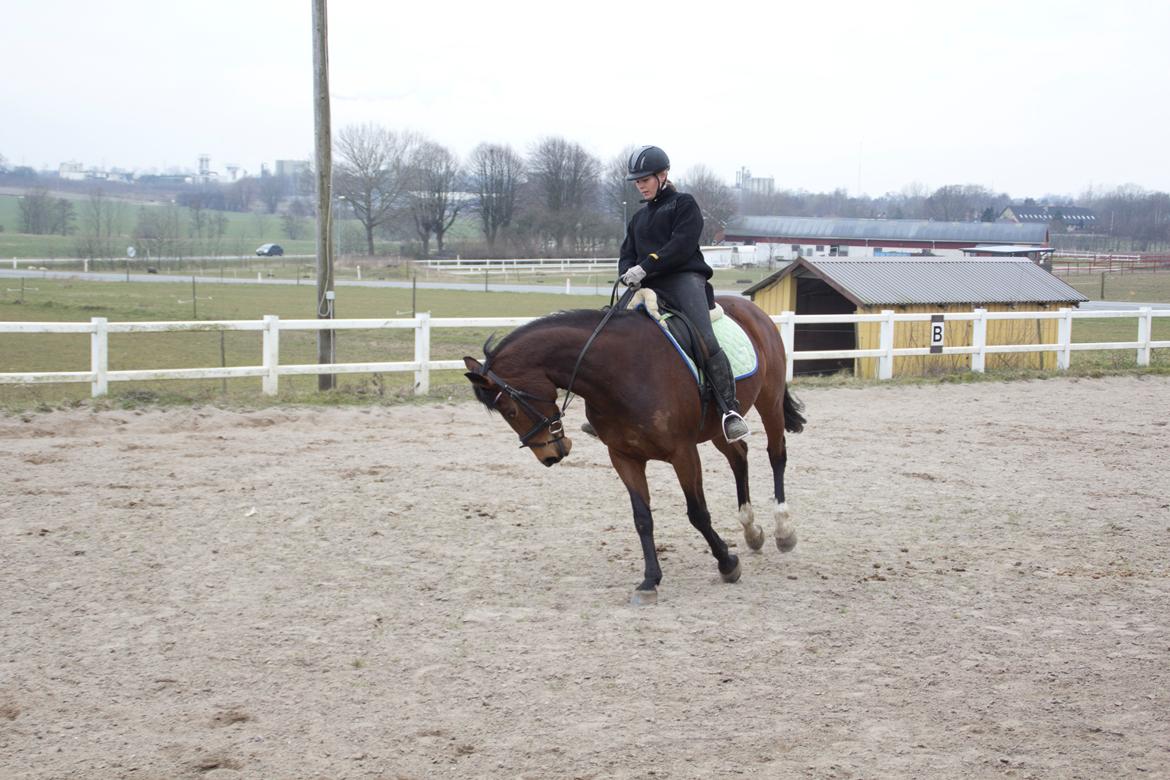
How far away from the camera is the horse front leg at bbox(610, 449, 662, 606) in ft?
20.8

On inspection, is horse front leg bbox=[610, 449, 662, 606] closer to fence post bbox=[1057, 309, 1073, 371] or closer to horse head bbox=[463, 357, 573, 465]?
horse head bbox=[463, 357, 573, 465]

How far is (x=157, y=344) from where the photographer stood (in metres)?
23.6

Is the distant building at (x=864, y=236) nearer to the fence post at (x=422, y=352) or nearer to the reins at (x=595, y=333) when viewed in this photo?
the fence post at (x=422, y=352)

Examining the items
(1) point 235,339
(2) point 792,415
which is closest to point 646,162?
(2) point 792,415

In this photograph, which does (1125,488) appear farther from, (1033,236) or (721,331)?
(1033,236)

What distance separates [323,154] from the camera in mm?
15438

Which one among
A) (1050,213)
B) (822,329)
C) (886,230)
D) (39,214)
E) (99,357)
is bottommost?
(99,357)

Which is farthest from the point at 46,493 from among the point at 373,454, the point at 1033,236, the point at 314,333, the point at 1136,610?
the point at 1033,236

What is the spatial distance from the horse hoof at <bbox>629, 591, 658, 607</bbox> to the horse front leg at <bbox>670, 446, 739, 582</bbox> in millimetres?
583

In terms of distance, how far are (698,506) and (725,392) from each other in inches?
29.2

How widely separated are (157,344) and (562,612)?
19.9 m

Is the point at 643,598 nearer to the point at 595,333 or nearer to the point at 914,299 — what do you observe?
the point at 595,333

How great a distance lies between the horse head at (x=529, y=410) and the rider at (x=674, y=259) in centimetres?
101

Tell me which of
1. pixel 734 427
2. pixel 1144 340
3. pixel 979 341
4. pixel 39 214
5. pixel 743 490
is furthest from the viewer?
pixel 39 214
